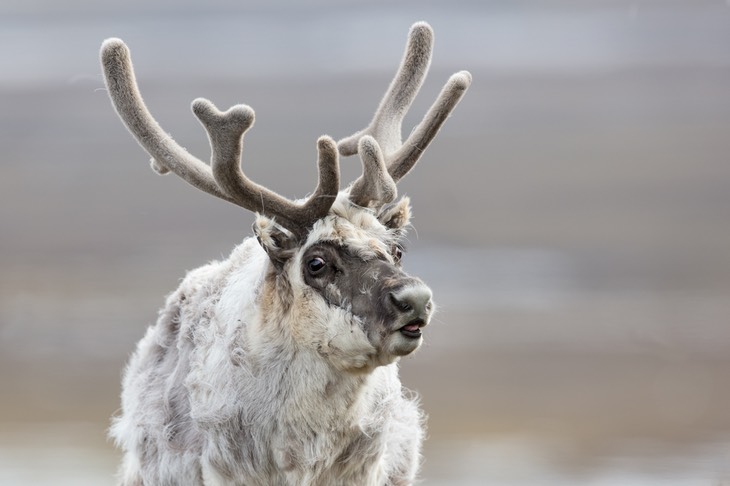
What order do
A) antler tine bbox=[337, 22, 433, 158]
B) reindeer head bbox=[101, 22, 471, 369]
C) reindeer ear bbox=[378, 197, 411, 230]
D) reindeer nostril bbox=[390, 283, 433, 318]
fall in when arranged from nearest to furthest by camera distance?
reindeer nostril bbox=[390, 283, 433, 318]
reindeer head bbox=[101, 22, 471, 369]
reindeer ear bbox=[378, 197, 411, 230]
antler tine bbox=[337, 22, 433, 158]

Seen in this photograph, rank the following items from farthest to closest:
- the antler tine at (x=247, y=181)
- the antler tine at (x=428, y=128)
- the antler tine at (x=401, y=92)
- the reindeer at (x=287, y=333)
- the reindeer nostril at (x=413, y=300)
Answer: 1. the antler tine at (x=401, y=92)
2. the antler tine at (x=428, y=128)
3. the antler tine at (x=247, y=181)
4. the reindeer at (x=287, y=333)
5. the reindeer nostril at (x=413, y=300)

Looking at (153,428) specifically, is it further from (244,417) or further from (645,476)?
(645,476)

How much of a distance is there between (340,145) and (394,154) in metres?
0.56

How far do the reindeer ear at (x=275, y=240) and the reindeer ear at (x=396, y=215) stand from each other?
552mm

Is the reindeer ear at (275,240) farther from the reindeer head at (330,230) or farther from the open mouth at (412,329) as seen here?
the open mouth at (412,329)

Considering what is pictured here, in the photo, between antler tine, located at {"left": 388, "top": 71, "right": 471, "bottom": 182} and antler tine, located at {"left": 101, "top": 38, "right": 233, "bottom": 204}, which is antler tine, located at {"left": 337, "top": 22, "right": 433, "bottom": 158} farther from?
antler tine, located at {"left": 101, "top": 38, "right": 233, "bottom": 204}

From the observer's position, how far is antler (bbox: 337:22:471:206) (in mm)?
6551

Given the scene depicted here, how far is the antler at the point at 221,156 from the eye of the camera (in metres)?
5.92

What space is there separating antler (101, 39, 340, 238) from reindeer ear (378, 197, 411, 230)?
394mm

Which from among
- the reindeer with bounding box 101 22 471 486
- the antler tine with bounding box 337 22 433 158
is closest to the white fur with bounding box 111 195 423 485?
the reindeer with bounding box 101 22 471 486

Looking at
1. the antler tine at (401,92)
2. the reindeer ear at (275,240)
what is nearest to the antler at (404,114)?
the antler tine at (401,92)

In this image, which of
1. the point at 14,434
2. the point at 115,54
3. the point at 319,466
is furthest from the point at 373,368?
the point at 14,434

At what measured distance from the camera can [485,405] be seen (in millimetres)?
14086

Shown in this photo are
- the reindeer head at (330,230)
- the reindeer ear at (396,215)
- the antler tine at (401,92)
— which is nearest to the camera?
the reindeer head at (330,230)
